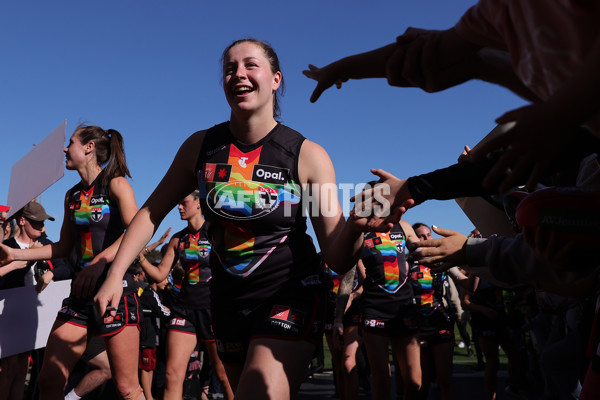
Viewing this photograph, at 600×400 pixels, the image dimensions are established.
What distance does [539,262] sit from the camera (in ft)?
7.62

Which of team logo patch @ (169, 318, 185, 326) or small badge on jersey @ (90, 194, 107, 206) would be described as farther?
team logo patch @ (169, 318, 185, 326)

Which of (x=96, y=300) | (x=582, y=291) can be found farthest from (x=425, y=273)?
(x=96, y=300)

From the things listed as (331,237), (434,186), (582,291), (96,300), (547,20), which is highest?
(547,20)

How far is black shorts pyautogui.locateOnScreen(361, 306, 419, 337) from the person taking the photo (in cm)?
652

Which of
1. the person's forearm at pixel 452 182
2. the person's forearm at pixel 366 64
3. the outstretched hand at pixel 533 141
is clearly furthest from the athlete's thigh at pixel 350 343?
the outstretched hand at pixel 533 141

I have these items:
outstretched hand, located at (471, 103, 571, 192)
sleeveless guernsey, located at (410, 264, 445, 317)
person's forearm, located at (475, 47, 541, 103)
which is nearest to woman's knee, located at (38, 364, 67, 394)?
person's forearm, located at (475, 47, 541, 103)

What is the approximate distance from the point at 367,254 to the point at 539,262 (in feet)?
15.1

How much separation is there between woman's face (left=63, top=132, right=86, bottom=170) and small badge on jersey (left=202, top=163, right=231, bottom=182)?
2.16m

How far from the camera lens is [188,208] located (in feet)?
24.5

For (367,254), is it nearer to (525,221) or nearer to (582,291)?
(582,291)

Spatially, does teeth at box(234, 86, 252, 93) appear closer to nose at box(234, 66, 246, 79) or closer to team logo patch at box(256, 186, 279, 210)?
nose at box(234, 66, 246, 79)

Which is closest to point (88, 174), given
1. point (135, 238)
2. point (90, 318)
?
point (90, 318)

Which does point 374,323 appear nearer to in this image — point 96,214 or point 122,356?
point 122,356

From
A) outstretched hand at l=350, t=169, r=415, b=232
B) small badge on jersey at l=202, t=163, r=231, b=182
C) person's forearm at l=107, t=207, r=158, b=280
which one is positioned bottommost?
person's forearm at l=107, t=207, r=158, b=280
